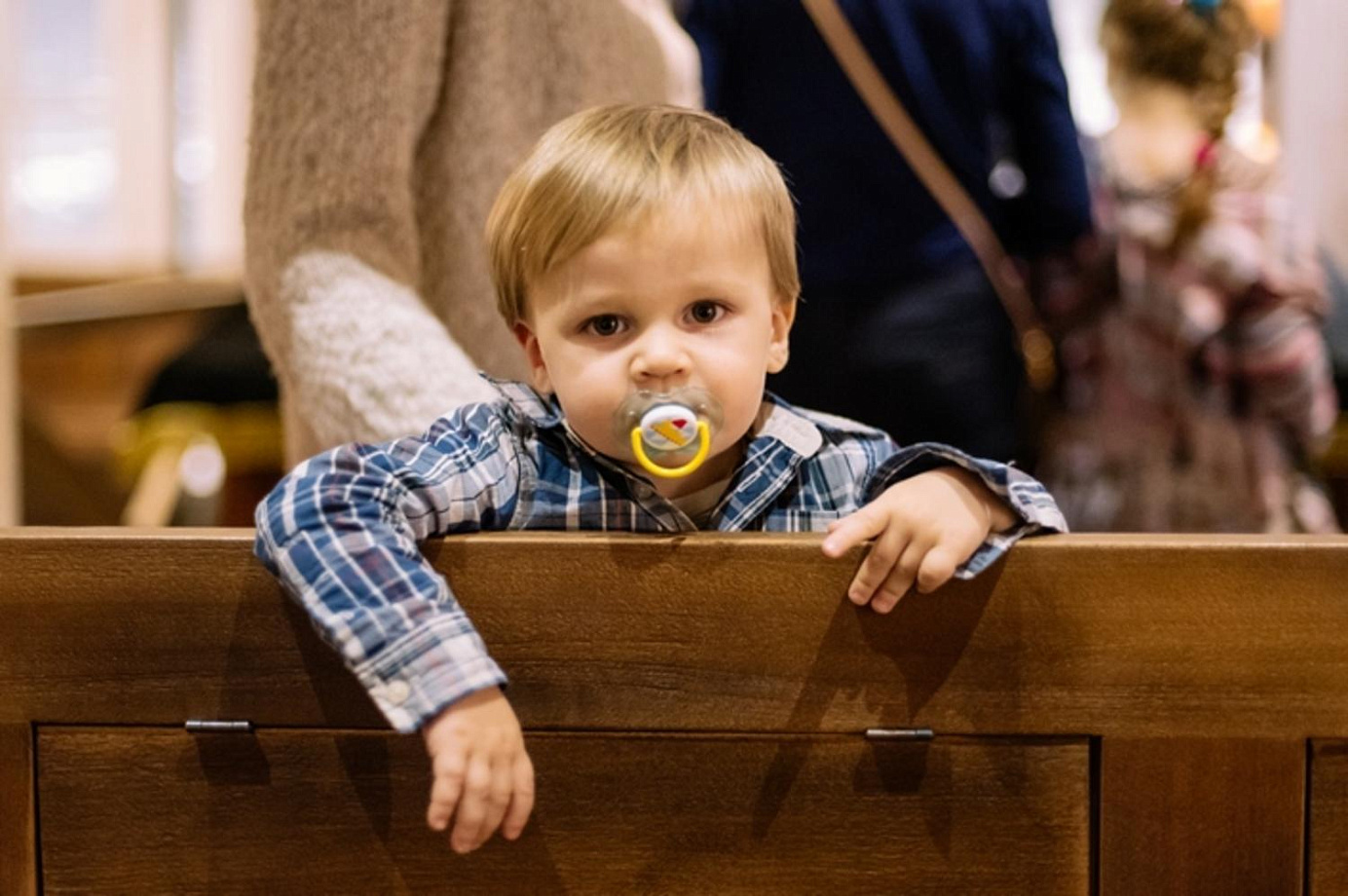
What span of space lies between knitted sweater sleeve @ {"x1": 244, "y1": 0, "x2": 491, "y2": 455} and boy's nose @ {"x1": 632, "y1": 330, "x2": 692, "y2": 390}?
0.19m

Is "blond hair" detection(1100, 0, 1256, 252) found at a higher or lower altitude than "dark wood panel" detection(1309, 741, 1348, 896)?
higher

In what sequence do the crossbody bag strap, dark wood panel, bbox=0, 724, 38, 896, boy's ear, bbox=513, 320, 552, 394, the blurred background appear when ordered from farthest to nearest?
the blurred background
the crossbody bag strap
boy's ear, bbox=513, 320, 552, 394
dark wood panel, bbox=0, 724, 38, 896

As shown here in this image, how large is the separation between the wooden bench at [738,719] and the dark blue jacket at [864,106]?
80 centimetres

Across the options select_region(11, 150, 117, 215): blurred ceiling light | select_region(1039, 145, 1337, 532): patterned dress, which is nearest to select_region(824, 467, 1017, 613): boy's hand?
select_region(1039, 145, 1337, 532): patterned dress

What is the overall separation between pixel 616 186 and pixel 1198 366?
1.28 meters

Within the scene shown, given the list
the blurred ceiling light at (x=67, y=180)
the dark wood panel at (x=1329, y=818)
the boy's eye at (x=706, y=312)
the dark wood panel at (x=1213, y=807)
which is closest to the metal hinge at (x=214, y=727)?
the boy's eye at (x=706, y=312)

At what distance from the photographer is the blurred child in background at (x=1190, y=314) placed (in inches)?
74.2

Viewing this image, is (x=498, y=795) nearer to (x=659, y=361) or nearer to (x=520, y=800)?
(x=520, y=800)

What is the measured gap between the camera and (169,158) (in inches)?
175

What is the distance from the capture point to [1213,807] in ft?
2.64

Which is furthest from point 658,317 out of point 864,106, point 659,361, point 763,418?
point 864,106

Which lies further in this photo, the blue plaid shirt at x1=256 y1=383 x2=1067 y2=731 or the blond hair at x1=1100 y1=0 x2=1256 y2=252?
the blond hair at x1=1100 y1=0 x2=1256 y2=252

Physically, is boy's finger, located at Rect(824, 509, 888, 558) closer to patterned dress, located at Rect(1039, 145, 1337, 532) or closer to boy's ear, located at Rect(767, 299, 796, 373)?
boy's ear, located at Rect(767, 299, 796, 373)

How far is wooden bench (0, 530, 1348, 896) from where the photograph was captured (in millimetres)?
801
